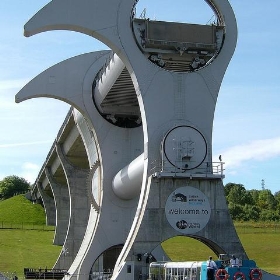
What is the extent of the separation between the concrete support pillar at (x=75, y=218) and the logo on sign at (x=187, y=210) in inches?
933

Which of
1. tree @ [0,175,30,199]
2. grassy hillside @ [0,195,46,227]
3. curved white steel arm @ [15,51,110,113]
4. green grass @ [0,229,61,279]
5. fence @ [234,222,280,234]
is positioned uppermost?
tree @ [0,175,30,199]

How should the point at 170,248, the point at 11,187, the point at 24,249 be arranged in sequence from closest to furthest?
the point at 170,248 < the point at 24,249 < the point at 11,187

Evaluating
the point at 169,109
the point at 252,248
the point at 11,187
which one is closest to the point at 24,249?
the point at 252,248

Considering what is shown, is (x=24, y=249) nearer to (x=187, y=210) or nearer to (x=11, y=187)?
(x=187, y=210)

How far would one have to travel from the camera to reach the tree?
586 feet

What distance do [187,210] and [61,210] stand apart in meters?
43.7

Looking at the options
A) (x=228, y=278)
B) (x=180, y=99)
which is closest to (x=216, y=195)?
(x=180, y=99)

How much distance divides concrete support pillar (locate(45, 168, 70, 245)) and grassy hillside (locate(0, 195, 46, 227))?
82.5 ft

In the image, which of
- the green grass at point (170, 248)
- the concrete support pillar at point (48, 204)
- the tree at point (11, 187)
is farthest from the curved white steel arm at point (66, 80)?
the tree at point (11, 187)

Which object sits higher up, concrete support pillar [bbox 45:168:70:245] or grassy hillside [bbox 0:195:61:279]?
concrete support pillar [bbox 45:168:70:245]

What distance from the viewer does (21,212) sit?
107188mm

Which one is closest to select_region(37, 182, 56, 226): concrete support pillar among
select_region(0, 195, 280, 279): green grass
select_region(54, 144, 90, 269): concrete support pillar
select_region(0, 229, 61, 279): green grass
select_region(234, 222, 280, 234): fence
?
select_region(0, 195, 280, 279): green grass

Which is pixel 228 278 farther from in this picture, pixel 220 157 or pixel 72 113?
pixel 72 113

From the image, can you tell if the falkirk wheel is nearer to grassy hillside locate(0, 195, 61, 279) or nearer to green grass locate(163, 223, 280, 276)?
grassy hillside locate(0, 195, 61, 279)
